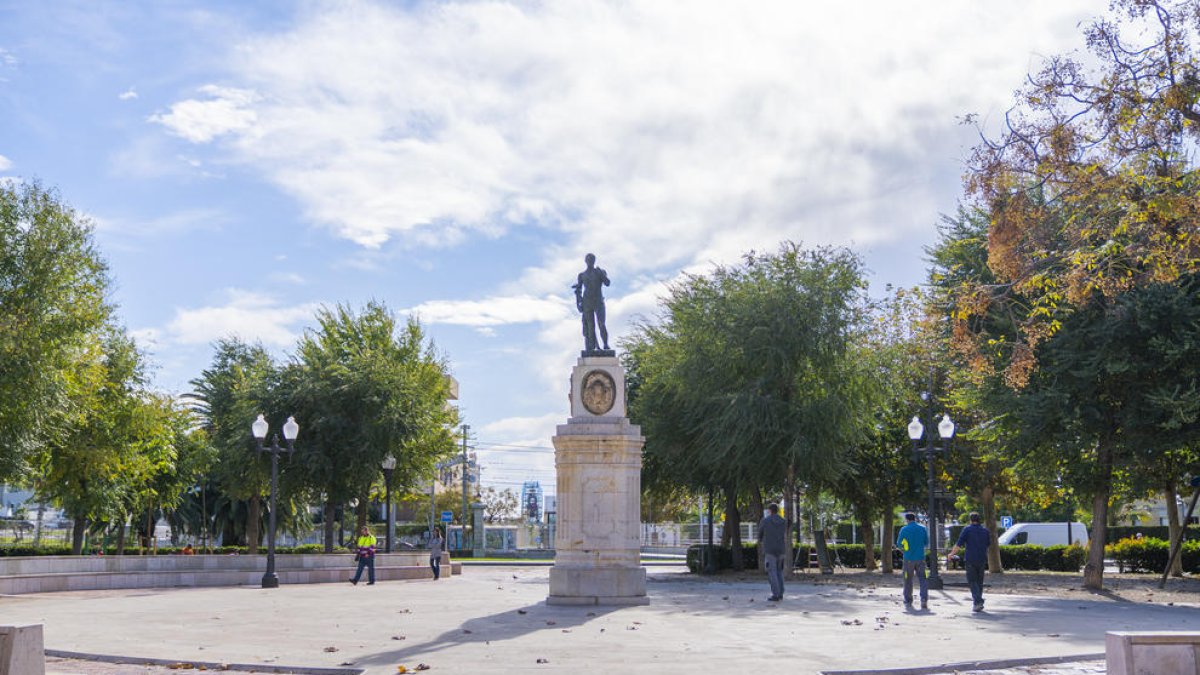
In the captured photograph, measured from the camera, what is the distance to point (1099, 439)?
25.7 meters

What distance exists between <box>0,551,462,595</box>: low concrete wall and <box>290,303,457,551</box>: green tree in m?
5.60

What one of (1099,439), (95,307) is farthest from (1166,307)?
(95,307)

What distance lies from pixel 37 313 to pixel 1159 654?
28.5 meters

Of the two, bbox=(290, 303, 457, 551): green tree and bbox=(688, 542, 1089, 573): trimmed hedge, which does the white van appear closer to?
bbox=(688, 542, 1089, 573): trimmed hedge

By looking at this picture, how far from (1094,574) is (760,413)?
9.16m

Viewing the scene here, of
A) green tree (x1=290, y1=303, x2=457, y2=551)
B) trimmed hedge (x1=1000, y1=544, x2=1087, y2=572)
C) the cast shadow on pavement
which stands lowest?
trimmed hedge (x1=1000, y1=544, x2=1087, y2=572)

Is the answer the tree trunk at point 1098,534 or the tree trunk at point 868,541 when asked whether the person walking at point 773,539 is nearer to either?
the tree trunk at point 1098,534

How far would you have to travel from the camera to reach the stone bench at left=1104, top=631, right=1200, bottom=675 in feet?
26.4

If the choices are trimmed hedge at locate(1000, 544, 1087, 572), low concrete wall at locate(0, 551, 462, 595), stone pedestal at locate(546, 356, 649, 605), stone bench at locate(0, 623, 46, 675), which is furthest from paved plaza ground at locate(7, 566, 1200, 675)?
trimmed hedge at locate(1000, 544, 1087, 572)

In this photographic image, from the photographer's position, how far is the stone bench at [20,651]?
851cm

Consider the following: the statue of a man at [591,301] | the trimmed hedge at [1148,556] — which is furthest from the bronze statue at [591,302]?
the trimmed hedge at [1148,556]

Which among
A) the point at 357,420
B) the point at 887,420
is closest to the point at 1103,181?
the point at 887,420

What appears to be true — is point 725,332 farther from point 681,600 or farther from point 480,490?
point 480,490

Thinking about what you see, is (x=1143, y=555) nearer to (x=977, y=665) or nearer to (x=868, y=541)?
(x=868, y=541)
